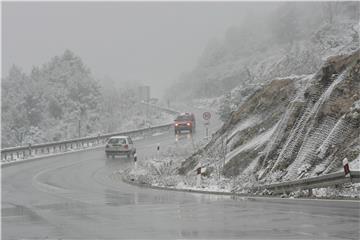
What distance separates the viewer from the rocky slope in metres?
17.1

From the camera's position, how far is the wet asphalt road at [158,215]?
9.98 meters

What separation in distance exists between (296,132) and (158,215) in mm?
7712

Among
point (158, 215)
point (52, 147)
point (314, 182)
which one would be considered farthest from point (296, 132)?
point (52, 147)

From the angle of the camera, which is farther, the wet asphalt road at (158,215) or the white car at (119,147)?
the white car at (119,147)

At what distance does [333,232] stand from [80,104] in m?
76.6

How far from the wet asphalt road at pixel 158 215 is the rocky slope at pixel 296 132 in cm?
242

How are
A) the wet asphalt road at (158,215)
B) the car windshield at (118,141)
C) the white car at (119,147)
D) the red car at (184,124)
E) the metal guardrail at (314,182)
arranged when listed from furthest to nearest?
1. the red car at (184,124)
2. the car windshield at (118,141)
3. the white car at (119,147)
4. the metal guardrail at (314,182)
5. the wet asphalt road at (158,215)

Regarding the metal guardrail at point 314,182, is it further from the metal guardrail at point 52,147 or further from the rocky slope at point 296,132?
the metal guardrail at point 52,147

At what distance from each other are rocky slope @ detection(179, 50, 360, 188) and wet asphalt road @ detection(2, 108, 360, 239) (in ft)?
7.94

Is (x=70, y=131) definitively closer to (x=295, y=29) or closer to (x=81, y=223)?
(x=295, y=29)

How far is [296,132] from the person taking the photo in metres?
19.0

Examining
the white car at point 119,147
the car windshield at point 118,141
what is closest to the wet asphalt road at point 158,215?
the white car at point 119,147

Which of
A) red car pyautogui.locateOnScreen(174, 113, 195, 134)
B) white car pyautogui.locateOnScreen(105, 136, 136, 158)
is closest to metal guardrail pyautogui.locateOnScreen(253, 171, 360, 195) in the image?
white car pyautogui.locateOnScreen(105, 136, 136, 158)

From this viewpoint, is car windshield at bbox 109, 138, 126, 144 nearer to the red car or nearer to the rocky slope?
the rocky slope
